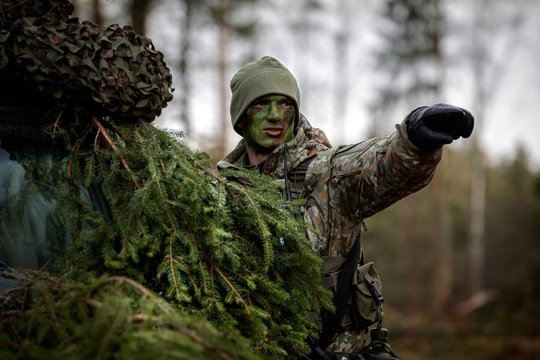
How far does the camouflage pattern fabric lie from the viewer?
2664 mm

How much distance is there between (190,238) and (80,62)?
93 cm

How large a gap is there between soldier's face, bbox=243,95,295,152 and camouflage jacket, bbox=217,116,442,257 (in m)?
0.12

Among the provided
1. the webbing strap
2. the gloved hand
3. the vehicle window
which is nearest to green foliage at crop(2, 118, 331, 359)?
the vehicle window

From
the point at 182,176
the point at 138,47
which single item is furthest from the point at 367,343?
the point at 138,47

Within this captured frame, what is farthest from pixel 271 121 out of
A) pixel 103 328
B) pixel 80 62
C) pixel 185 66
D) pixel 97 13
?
pixel 185 66

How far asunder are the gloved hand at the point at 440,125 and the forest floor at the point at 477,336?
13475 mm

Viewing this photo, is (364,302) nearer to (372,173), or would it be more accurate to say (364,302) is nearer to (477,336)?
(372,173)

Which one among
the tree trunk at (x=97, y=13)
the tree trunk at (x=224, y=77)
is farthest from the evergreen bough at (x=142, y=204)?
the tree trunk at (x=224, y=77)

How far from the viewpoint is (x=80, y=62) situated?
2.39 meters

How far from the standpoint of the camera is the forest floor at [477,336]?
14.6 metres

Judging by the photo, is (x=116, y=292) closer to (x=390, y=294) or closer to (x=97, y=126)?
(x=97, y=126)

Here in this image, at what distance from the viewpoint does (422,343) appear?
16.2m

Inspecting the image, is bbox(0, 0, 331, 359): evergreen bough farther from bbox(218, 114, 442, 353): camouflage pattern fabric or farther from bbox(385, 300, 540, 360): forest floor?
bbox(385, 300, 540, 360): forest floor

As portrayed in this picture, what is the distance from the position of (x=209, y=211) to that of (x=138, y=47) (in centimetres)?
90
